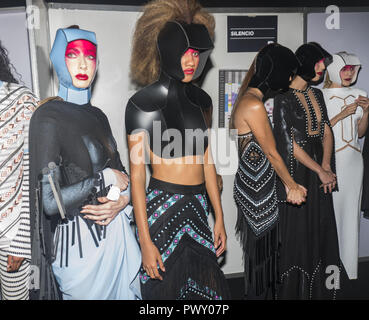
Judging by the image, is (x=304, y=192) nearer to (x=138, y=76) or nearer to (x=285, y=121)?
(x=285, y=121)

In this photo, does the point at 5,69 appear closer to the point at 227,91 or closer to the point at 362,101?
the point at 227,91

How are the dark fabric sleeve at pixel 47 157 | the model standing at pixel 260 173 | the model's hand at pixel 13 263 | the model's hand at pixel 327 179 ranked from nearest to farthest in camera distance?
1. the dark fabric sleeve at pixel 47 157
2. the model's hand at pixel 13 263
3. the model standing at pixel 260 173
4. the model's hand at pixel 327 179

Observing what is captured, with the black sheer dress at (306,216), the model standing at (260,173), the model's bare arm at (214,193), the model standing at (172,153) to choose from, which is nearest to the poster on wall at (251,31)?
the model standing at (260,173)

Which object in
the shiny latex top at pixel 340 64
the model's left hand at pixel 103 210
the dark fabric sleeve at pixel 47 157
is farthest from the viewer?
the shiny latex top at pixel 340 64

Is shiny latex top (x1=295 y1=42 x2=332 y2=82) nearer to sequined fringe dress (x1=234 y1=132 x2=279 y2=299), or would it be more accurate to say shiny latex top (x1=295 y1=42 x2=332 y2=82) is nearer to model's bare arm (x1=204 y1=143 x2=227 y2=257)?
sequined fringe dress (x1=234 y1=132 x2=279 y2=299)

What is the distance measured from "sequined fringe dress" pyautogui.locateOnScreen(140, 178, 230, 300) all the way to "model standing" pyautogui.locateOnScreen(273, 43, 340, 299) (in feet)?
2.30

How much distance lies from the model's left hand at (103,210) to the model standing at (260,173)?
80cm

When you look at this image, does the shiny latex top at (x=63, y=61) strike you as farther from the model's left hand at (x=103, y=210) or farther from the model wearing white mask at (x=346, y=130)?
the model wearing white mask at (x=346, y=130)

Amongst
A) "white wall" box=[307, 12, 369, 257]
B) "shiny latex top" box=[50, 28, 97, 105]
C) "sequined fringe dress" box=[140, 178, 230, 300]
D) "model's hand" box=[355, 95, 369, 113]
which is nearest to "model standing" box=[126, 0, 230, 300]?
"sequined fringe dress" box=[140, 178, 230, 300]

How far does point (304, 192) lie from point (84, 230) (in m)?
1.29

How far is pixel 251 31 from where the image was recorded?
2480mm

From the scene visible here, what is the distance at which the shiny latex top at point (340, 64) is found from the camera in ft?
8.33

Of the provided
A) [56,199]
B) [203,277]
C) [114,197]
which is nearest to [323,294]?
[203,277]

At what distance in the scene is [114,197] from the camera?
187cm
